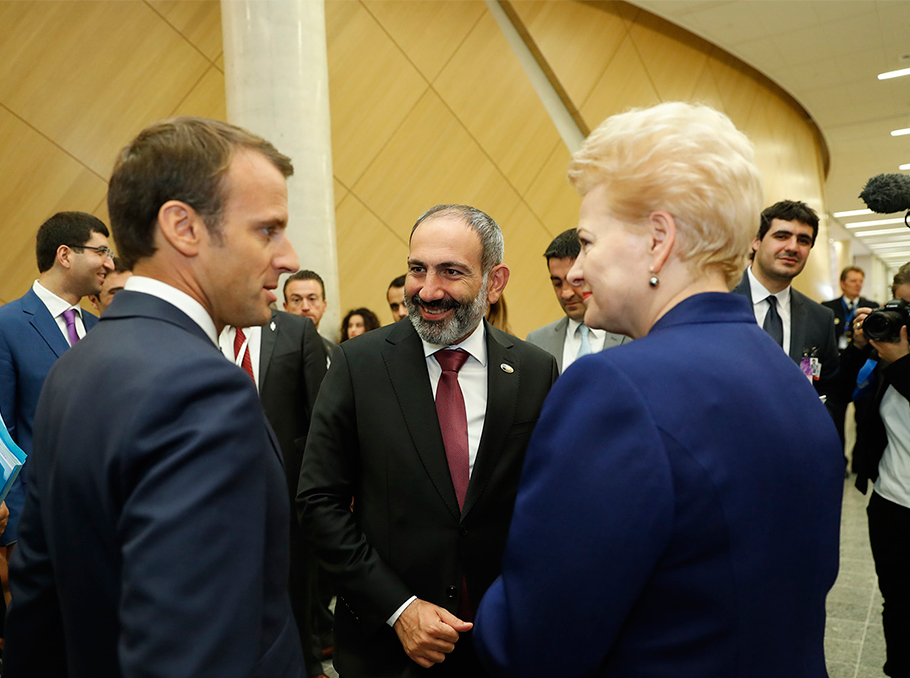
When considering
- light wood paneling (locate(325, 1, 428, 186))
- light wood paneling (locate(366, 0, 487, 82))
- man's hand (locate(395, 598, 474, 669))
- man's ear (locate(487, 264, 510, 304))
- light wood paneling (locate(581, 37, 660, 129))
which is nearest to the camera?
man's hand (locate(395, 598, 474, 669))

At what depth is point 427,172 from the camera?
6266 millimetres

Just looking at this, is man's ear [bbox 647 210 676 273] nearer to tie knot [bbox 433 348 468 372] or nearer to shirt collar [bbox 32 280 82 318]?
tie knot [bbox 433 348 468 372]

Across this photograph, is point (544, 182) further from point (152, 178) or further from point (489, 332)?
point (152, 178)

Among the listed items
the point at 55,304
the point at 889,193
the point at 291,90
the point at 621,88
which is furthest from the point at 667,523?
the point at 621,88

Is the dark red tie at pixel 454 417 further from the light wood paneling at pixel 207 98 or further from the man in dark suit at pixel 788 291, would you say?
the light wood paneling at pixel 207 98

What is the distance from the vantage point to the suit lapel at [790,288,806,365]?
3180 mm

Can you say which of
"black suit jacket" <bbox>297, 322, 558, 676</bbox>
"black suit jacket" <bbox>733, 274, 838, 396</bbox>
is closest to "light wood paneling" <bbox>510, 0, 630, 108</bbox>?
"black suit jacket" <bbox>733, 274, 838, 396</bbox>

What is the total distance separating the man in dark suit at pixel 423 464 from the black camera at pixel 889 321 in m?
1.66

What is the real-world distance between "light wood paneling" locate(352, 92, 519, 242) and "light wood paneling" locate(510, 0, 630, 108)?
1.47m

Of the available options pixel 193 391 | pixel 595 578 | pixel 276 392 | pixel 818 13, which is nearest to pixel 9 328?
pixel 276 392

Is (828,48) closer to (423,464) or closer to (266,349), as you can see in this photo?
(266,349)

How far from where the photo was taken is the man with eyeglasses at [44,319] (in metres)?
2.87

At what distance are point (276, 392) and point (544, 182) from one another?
16.1 ft

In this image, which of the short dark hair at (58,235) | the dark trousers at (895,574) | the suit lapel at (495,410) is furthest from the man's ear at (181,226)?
the dark trousers at (895,574)
